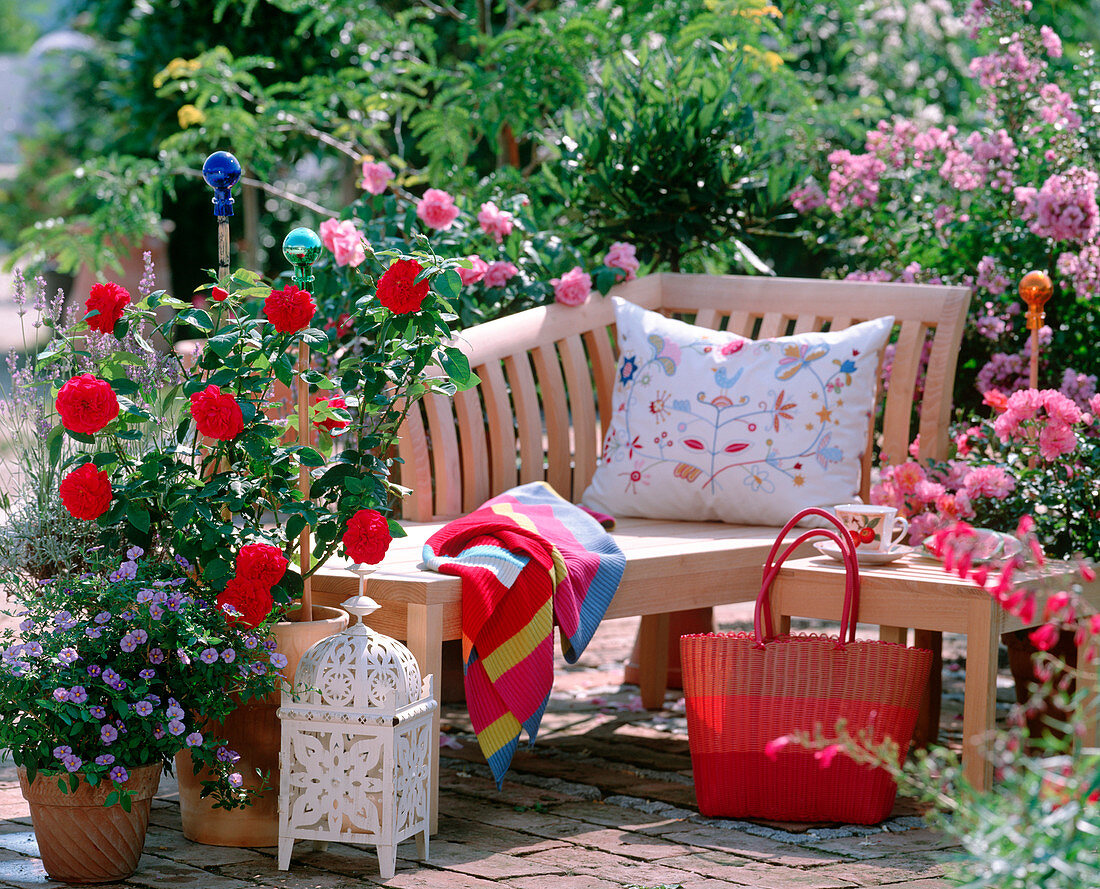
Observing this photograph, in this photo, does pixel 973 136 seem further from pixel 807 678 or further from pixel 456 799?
pixel 456 799

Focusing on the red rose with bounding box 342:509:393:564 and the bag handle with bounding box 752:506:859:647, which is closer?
the red rose with bounding box 342:509:393:564

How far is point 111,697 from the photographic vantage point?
228 cm

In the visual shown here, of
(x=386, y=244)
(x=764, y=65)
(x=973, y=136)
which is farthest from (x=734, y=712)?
(x=764, y=65)

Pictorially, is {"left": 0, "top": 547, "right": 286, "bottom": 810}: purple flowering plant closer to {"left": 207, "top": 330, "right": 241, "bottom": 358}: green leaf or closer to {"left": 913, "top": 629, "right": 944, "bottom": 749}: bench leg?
{"left": 207, "top": 330, "right": 241, "bottom": 358}: green leaf

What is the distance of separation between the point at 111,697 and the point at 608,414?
168cm

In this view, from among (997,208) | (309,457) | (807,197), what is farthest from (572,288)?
(309,457)

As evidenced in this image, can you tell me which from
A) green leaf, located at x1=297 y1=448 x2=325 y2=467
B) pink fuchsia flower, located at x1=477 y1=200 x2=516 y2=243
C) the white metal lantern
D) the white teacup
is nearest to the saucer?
the white teacup

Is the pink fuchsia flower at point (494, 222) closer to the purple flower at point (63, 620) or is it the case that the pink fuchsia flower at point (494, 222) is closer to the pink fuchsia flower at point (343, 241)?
the pink fuchsia flower at point (343, 241)

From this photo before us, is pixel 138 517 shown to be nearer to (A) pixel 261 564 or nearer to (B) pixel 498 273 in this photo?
(A) pixel 261 564

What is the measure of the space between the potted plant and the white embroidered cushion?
123cm

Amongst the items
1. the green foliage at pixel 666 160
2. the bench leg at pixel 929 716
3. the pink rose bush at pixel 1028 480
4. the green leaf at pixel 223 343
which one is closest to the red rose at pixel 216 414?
the green leaf at pixel 223 343

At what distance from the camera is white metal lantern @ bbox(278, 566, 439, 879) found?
7.61ft

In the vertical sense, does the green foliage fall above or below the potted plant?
above

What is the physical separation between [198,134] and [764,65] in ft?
6.24
